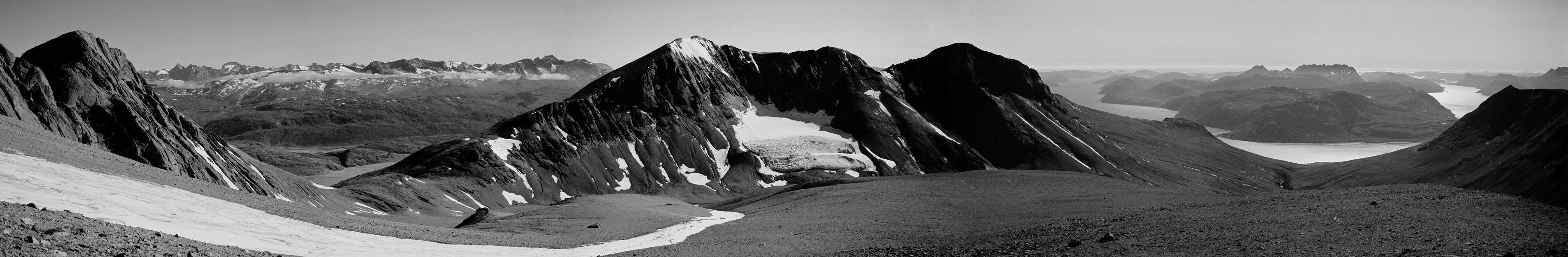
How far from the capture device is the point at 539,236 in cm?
4888

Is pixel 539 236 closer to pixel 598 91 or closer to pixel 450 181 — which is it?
pixel 450 181

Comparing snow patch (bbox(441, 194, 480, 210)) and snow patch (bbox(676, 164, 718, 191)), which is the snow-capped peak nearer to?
snow patch (bbox(676, 164, 718, 191))

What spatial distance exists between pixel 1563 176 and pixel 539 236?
115750 mm

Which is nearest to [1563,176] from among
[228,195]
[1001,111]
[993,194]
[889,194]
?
[993,194]

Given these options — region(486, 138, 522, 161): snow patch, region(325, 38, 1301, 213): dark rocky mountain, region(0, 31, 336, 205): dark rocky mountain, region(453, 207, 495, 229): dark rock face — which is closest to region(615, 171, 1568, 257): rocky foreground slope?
region(453, 207, 495, 229): dark rock face

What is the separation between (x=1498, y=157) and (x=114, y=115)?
198 meters

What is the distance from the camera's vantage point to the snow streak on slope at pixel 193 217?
30953mm

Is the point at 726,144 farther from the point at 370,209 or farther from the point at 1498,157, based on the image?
the point at 1498,157

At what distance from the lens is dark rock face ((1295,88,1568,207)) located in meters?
109

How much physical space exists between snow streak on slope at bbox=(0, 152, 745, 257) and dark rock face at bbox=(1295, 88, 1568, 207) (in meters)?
103

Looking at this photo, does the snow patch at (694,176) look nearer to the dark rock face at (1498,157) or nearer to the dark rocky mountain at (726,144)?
the dark rocky mountain at (726,144)

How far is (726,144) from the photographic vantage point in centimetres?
15862

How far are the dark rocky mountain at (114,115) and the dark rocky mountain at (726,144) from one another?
13.6m

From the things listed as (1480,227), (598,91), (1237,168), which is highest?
(598,91)
